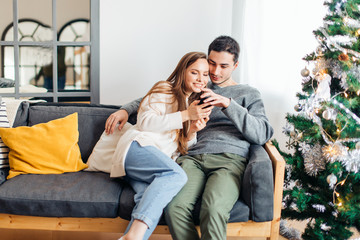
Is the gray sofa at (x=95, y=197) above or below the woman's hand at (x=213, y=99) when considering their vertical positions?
below

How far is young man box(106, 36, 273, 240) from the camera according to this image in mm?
1729

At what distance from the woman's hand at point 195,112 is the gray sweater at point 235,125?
0.12 meters

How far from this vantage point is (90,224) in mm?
1883

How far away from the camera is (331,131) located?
187 cm

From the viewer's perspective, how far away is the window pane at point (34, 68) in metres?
2.90

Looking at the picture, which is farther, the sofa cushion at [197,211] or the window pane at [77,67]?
the window pane at [77,67]

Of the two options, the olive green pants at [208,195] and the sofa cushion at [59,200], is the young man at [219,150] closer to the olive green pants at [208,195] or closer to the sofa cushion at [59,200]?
the olive green pants at [208,195]

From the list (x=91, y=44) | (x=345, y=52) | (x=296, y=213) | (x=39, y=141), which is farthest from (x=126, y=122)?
(x=345, y=52)

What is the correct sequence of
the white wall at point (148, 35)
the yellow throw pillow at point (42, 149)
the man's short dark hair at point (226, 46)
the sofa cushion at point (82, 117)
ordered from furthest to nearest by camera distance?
the white wall at point (148, 35) → the sofa cushion at point (82, 117) → the man's short dark hair at point (226, 46) → the yellow throw pillow at point (42, 149)

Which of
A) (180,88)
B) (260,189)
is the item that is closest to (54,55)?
(180,88)

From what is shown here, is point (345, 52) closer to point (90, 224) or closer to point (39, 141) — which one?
point (90, 224)

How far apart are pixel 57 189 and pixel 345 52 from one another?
1.53m

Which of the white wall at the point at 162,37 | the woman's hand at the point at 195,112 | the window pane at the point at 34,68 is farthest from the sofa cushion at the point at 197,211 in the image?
the window pane at the point at 34,68

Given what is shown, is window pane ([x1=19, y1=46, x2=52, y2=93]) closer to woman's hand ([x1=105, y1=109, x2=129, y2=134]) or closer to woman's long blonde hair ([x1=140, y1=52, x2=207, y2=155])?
woman's hand ([x1=105, y1=109, x2=129, y2=134])
